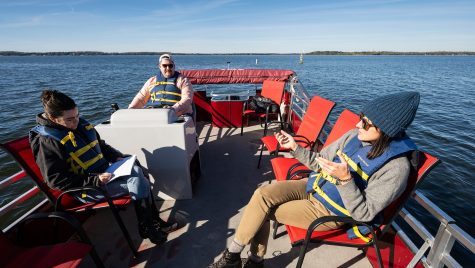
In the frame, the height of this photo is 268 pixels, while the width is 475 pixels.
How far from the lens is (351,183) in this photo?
150 cm

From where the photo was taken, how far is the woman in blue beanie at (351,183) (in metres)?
1.46

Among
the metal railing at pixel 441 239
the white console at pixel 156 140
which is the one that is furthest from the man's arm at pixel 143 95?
the metal railing at pixel 441 239

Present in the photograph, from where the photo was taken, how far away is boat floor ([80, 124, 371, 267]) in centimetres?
217

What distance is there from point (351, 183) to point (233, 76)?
4649 mm

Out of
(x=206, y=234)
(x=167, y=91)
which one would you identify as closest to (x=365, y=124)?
(x=206, y=234)

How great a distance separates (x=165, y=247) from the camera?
2.31m

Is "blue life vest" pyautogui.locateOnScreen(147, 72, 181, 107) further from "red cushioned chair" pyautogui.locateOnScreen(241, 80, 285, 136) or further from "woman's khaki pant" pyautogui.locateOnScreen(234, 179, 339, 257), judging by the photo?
"woman's khaki pant" pyautogui.locateOnScreen(234, 179, 339, 257)

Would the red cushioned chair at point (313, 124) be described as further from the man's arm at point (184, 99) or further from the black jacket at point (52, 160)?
the black jacket at point (52, 160)

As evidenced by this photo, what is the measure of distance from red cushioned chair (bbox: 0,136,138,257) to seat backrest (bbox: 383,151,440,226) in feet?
6.86

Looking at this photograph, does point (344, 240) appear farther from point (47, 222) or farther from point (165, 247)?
point (47, 222)

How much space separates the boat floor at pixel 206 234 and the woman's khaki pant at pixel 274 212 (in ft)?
1.34

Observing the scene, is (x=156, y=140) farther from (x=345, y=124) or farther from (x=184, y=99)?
(x=345, y=124)

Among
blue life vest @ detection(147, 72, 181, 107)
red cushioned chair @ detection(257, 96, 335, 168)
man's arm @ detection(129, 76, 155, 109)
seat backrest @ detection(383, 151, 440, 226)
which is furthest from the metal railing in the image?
man's arm @ detection(129, 76, 155, 109)

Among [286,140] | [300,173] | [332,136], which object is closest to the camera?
[286,140]
